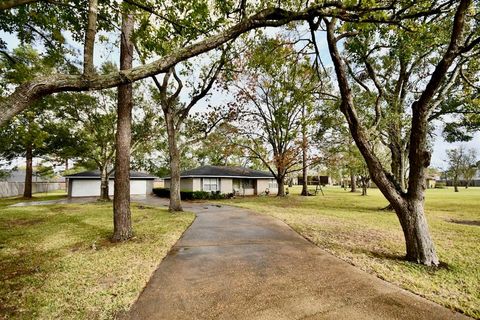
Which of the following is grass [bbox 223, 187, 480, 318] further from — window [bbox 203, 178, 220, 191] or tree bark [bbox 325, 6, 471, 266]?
window [bbox 203, 178, 220, 191]

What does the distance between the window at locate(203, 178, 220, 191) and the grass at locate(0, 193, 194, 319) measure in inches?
687

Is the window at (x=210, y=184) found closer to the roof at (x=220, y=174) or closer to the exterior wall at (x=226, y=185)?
the exterior wall at (x=226, y=185)

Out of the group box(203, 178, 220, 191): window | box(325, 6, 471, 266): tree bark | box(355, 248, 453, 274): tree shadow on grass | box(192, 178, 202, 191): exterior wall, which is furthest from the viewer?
box(203, 178, 220, 191): window

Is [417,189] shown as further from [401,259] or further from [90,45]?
[90,45]

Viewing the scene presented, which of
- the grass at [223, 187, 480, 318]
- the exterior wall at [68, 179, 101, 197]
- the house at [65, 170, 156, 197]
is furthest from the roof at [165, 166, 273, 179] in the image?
the grass at [223, 187, 480, 318]

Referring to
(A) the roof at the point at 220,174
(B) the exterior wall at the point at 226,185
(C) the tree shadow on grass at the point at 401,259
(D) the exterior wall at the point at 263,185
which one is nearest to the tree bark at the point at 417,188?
(C) the tree shadow on grass at the point at 401,259

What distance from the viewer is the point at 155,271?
4.73 metres

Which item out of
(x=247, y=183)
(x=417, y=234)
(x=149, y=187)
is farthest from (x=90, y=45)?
(x=149, y=187)

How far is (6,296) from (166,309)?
8.88 ft

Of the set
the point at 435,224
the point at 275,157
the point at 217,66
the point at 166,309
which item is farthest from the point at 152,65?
the point at 275,157

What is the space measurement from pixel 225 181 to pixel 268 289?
23.5 m

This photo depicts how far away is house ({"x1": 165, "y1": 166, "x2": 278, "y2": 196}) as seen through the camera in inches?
1019

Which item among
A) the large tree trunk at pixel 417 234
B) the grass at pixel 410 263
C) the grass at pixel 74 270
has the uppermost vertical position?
the large tree trunk at pixel 417 234

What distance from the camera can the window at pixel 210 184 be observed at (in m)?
26.2
